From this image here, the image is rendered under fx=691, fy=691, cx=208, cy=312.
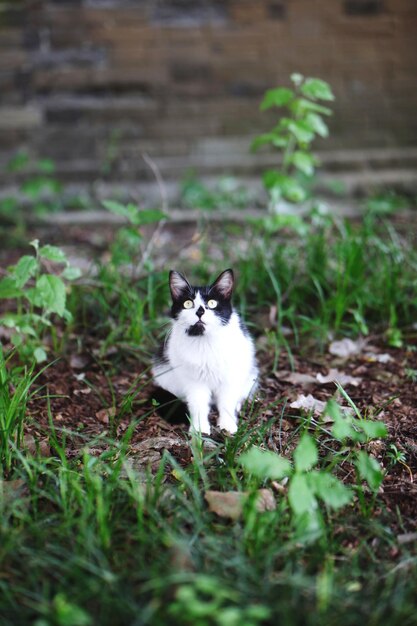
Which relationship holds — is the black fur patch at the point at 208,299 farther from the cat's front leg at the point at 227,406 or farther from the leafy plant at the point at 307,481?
the leafy plant at the point at 307,481

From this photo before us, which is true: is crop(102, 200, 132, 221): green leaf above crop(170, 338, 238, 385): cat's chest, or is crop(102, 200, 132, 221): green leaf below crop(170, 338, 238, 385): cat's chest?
above

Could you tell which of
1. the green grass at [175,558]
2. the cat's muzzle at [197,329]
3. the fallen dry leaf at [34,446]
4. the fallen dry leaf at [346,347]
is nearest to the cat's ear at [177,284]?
the cat's muzzle at [197,329]

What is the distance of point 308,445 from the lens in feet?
6.00

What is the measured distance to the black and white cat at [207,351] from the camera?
241 cm

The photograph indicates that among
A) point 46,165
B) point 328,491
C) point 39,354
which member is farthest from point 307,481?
point 46,165

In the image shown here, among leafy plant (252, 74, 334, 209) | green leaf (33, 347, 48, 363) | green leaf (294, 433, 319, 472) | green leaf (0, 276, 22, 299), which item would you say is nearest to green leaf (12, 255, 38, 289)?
green leaf (0, 276, 22, 299)

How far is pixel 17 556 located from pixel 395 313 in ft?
7.18

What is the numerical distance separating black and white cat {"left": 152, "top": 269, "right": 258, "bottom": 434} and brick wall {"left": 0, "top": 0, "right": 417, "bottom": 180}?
3357 millimetres

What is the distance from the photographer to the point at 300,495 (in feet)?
5.87

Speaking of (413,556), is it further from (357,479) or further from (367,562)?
(357,479)

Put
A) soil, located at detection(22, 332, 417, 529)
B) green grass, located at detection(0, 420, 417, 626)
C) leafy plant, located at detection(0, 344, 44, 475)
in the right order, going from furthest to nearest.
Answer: soil, located at detection(22, 332, 417, 529) < leafy plant, located at detection(0, 344, 44, 475) < green grass, located at detection(0, 420, 417, 626)

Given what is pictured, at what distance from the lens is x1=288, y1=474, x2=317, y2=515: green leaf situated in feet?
5.82

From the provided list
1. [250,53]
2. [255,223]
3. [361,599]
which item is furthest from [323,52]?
[361,599]

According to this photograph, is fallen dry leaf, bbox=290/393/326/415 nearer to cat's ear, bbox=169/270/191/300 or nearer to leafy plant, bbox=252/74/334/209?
cat's ear, bbox=169/270/191/300
